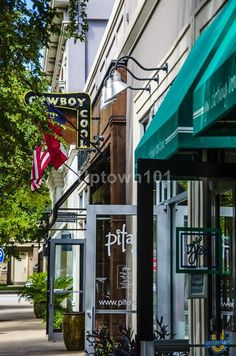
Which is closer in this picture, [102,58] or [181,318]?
[181,318]

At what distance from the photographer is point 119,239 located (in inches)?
440

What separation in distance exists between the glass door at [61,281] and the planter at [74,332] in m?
2.10

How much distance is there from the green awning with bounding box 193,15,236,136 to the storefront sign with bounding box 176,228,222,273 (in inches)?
56.8

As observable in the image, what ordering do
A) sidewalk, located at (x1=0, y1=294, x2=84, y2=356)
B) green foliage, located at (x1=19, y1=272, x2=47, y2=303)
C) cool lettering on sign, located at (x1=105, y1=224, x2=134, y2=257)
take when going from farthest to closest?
green foliage, located at (x1=19, y1=272, x2=47, y2=303), sidewalk, located at (x1=0, y1=294, x2=84, y2=356), cool lettering on sign, located at (x1=105, y1=224, x2=134, y2=257)

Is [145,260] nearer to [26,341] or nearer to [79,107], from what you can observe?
[26,341]

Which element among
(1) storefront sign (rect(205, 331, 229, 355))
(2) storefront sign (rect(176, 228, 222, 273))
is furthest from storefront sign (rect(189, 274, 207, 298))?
(1) storefront sign (rect(205, 331, 229, 355))

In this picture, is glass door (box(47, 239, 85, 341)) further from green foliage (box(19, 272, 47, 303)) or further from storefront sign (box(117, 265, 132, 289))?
storefront sign (box(117, 265, 132, 289))

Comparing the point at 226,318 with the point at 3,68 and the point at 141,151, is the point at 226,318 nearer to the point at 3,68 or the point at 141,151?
the point at 141,151

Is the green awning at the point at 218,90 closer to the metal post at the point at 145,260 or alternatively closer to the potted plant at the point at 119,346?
the metal post at the point at 145,260

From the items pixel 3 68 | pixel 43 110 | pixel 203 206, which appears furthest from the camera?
pixel 43 110

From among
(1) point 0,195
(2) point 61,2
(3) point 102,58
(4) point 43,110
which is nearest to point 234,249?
(4) point 43,110

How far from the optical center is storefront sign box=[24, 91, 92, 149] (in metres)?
18.6

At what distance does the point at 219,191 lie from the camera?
784 centimetres

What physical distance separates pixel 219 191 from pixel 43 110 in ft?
35.7
